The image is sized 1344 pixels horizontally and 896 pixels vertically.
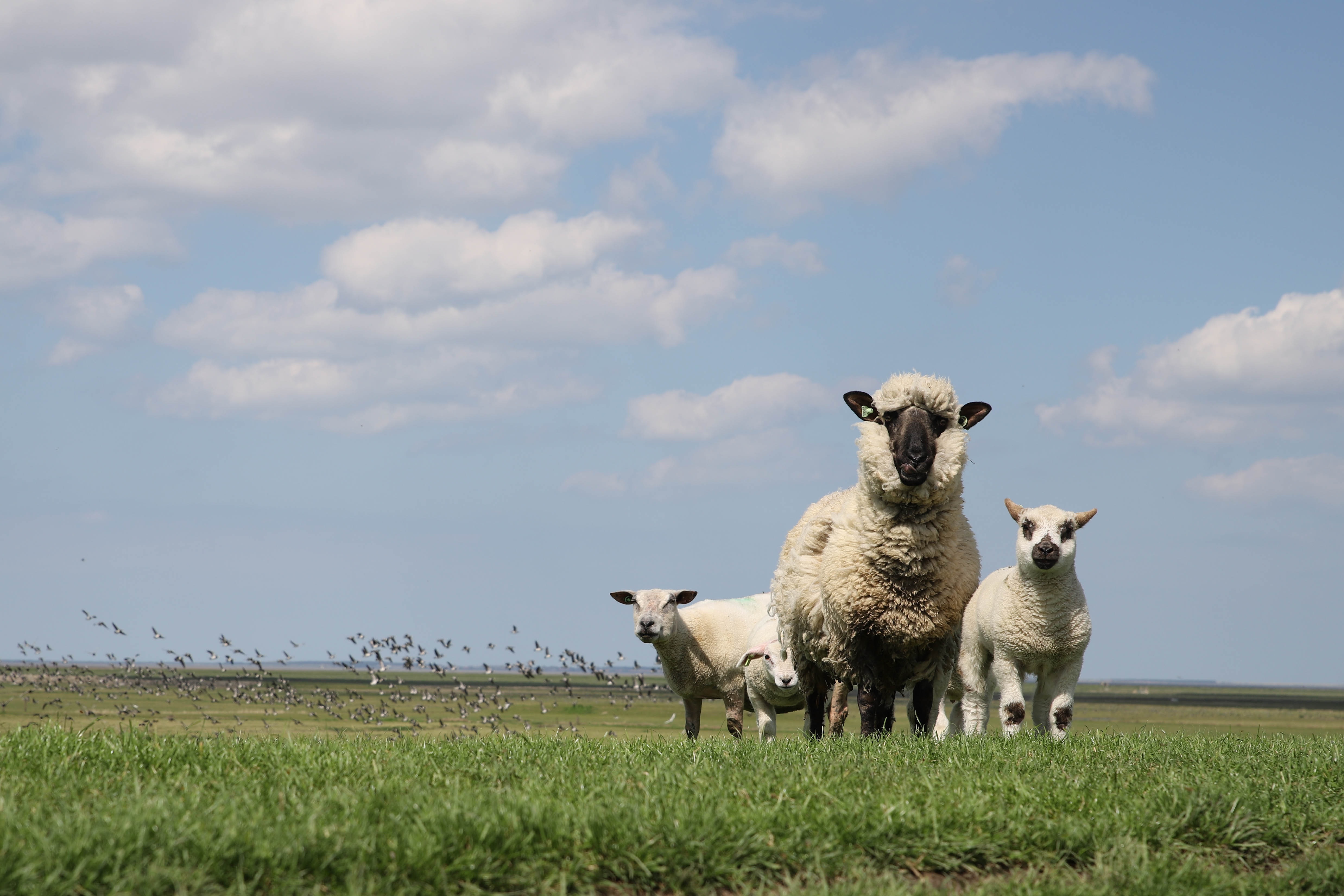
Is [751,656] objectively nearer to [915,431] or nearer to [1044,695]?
[1044,695]

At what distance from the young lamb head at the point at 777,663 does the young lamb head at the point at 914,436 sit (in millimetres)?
3166

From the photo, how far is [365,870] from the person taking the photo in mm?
4340

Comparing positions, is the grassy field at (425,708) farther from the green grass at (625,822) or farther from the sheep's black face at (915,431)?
the sheep's black face at (915,431)

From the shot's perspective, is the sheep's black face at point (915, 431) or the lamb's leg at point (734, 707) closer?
the sheep's black face at point (915, 431)

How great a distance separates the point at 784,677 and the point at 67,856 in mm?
8570

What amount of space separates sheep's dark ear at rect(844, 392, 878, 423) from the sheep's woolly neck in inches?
6.2

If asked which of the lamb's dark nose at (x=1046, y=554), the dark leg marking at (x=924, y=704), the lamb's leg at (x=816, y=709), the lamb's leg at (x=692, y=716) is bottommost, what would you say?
the lamb's leg at (x=692, y=716)

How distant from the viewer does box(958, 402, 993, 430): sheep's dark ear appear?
9523 millimetres

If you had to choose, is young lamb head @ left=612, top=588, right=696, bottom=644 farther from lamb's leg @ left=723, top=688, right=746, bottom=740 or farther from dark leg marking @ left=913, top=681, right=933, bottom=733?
dark leg marking @ left=913, top=681, right=933, bottom=733

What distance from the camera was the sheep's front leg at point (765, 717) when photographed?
45.4 feet

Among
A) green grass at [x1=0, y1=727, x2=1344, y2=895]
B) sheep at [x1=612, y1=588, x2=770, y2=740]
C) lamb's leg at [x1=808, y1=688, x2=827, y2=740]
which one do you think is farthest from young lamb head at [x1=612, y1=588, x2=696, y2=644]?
green grass at [x1=0, y1=727, x2=1344, y2=895]

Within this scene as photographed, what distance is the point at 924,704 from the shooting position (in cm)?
963

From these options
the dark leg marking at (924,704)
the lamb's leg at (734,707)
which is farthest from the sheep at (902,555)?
the lamb's leg at (734,707)

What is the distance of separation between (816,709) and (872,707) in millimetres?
2499
